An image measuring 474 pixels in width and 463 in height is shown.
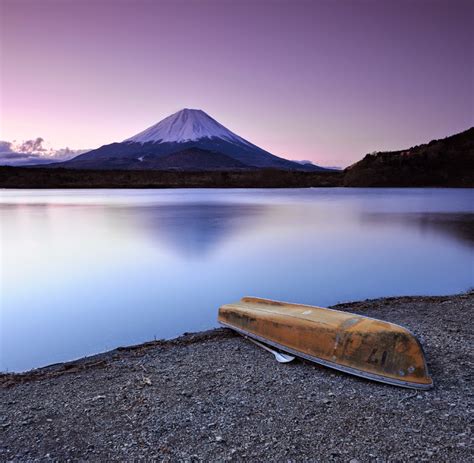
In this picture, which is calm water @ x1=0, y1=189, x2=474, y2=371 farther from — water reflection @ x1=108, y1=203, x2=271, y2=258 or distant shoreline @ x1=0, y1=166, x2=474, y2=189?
distant shoreline @ x1=0, y1=166, x2=474, y2=189

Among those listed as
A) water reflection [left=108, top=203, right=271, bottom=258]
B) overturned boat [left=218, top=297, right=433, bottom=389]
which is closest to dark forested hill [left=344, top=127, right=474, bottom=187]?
water reflection [left=108, top=203, right=271, bottom=258]

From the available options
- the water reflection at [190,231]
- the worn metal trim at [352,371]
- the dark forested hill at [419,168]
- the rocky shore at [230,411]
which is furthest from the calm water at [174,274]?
the dark forested hill at [419,168]

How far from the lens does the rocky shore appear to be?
3002mm

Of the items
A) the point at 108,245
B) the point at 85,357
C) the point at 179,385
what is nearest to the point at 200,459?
the point at 179,385

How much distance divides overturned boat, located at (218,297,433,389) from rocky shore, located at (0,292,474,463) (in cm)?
12

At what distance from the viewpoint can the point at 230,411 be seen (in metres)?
3.53

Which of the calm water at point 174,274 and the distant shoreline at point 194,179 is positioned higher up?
the distant shoreline at point 194,179

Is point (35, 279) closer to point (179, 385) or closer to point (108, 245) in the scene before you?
point (108, 245)

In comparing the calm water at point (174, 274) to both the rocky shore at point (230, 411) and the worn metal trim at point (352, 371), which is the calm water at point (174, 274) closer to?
the rocky shore at point (230, 411)

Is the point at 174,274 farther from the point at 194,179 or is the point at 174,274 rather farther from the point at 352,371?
the point at 194,179

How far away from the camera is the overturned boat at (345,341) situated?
12.5ft

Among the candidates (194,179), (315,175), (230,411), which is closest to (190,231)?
(230,411)

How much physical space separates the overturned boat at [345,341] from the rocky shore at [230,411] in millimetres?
120

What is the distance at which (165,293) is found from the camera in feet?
27.6
